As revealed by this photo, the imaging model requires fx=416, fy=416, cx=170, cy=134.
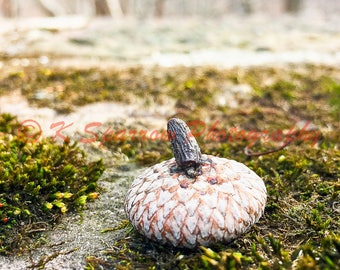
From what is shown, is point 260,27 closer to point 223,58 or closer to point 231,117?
point 223,58

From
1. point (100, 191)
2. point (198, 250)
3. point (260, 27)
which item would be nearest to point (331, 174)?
point (198, 250)

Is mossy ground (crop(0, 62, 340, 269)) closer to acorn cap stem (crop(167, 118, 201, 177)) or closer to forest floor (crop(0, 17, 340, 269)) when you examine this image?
forest floor (crop(0, 17, 340, 269))

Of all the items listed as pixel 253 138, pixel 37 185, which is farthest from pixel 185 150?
pixel 253 138

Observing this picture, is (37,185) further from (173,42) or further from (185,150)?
(173,42)

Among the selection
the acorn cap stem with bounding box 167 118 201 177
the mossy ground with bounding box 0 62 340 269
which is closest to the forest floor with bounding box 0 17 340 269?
the mossy ground with bounding box 0 62 340 269

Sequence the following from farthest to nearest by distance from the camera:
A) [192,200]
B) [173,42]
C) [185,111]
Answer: [173,42]
[185,111]
[192,200]
